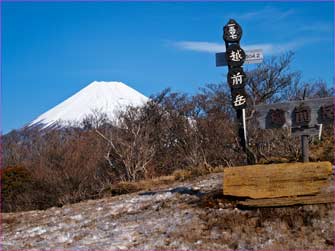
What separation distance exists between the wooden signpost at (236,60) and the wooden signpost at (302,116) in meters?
2.27

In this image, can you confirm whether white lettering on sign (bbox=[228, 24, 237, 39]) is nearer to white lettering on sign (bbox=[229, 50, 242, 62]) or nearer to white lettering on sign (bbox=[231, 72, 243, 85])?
white lettering on sign (bbox=[229, 50, 242, 62])

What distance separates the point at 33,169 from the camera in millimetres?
19141

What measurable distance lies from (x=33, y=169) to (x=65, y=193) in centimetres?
283

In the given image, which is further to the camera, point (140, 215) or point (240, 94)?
point (240, 94)

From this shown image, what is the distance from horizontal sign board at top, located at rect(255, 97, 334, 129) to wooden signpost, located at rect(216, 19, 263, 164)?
214 cm

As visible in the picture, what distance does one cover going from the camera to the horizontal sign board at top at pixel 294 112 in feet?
22.4

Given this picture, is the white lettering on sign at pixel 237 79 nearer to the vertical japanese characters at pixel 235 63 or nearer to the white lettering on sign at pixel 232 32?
the vertical japanese characters at pixel 235 63

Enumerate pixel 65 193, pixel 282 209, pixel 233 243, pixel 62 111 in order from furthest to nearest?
1. pixel 62 111
2. pixel 65 193
3. pixel 282 209
4. pixel 233 243

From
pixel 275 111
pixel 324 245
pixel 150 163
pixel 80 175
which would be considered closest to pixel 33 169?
pixel 80 175

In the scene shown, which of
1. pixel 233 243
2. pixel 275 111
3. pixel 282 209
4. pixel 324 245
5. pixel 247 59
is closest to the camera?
pixel 324 245

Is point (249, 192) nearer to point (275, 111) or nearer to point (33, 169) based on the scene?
point (275, 111)

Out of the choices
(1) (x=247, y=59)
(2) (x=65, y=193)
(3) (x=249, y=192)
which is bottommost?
(2) (x=65, y=193)

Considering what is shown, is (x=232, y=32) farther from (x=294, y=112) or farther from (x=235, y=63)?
(x=294, y=112)

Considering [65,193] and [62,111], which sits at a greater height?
[62,111]
